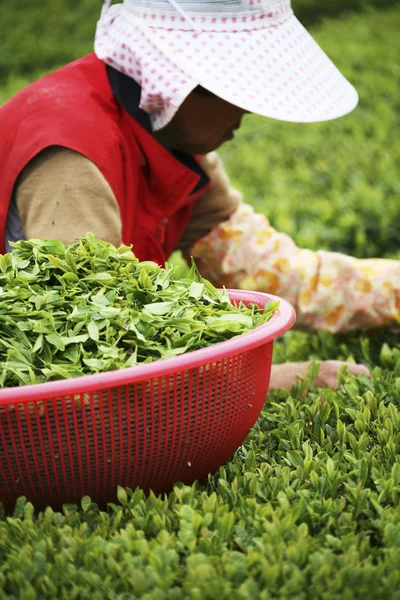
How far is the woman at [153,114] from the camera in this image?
7.54 feet

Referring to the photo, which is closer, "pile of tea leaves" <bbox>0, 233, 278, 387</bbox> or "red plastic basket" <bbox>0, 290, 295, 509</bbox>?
"red plastic basket" <bbox>0, 290, 295, 509</bbox>

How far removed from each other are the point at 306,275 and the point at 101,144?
98cm

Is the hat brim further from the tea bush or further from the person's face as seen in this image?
the tea bush

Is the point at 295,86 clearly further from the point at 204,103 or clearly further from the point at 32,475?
the point at 32,475

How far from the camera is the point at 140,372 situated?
1.60m

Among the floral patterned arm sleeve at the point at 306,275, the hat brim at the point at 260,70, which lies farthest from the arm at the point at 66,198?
the floral patterned arm sleeve at the point at 306,275

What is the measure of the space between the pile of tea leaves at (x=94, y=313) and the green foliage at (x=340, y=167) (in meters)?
2.22

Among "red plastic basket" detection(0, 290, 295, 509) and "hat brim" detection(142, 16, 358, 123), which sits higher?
"hat brim" detection(142, 16, 358, 123)

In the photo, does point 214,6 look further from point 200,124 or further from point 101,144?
point 101,144

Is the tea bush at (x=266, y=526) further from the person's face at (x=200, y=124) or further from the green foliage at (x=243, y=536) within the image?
the person's face at (x=200, y=124)

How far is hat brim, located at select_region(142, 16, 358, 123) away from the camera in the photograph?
7.40 ft

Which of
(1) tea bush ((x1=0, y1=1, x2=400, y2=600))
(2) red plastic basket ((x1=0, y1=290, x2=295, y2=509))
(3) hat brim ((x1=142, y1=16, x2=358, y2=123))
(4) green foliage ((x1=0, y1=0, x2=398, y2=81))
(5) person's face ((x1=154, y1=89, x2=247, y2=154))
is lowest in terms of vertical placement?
(4) green foliage ((x1=0, y1=0, x2=398, y2=81))

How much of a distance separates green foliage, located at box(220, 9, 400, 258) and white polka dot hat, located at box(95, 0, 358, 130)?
5.65 ft

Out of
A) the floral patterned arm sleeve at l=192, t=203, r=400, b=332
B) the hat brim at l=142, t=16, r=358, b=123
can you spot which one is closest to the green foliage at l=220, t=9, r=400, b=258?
the floral patterned arm sleeve at l=192, t=203, r=400, b=332
